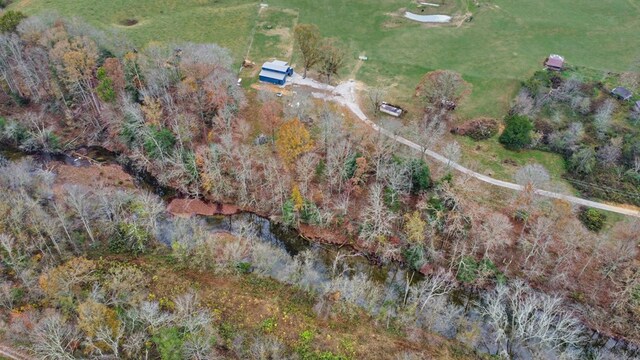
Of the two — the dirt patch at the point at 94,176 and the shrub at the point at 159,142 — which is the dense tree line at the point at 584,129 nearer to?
the shrub at the point at 159,142

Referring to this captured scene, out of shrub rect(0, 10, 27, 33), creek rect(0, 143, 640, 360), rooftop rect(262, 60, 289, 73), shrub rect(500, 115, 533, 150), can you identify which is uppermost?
shrub rect(0, 10, 27, 33)

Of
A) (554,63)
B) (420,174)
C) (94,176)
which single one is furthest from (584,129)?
(94,176)

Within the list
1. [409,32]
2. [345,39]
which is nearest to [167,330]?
[345,39]

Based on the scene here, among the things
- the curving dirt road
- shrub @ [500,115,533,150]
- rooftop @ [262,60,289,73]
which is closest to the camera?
the curving dirt road

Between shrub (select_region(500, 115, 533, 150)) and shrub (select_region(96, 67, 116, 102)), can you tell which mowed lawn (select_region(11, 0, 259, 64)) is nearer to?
shrub (select_region(96, 67, 116, 102))

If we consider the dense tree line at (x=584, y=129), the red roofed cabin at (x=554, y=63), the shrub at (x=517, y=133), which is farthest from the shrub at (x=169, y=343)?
the red roofed cabin at (x=554, y=63)

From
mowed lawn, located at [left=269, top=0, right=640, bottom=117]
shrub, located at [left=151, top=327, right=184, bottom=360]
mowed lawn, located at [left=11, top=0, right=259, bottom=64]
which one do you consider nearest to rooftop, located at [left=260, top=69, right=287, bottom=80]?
mowed lawn, located at [left=11, top=0, right=259, bottom=64]
